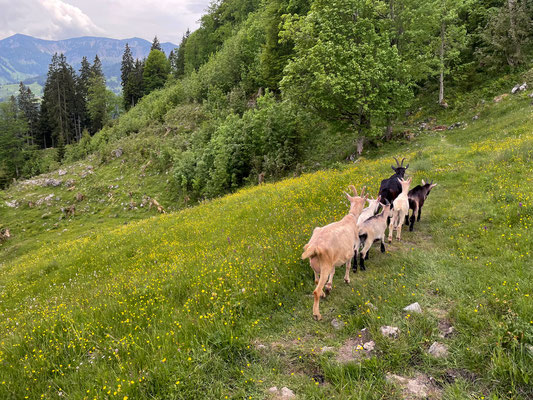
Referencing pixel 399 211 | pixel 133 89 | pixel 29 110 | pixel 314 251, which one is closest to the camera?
pixel 314 251

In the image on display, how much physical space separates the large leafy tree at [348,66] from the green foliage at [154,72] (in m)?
72.9

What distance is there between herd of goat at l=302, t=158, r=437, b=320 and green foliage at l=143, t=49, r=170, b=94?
291ft

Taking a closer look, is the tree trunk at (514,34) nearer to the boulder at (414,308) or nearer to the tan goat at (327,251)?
the tan goat at (327,251)

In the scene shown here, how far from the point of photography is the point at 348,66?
19.9 metres

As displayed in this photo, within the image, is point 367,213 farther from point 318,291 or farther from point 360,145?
point 360,145

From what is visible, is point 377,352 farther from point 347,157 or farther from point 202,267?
point 347,157

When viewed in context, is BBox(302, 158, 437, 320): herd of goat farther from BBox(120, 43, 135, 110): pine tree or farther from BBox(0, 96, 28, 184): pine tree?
BBox(120, 43, 135, 110): pine tree

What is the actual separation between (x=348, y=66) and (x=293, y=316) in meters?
19.1

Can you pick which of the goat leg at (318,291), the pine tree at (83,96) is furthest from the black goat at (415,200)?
the pine tree at (83,96)

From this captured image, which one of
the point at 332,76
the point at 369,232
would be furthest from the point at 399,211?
the point at 332,76

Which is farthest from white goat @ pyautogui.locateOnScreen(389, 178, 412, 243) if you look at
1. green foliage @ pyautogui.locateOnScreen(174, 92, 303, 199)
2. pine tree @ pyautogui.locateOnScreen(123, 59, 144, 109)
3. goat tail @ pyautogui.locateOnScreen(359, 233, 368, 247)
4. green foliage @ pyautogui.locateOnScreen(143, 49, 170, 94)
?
pine tree @ pyautogui.locateOnScreen(123, 59, 144, 109)

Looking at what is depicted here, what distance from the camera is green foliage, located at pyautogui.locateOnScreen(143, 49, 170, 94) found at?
83.1 meters

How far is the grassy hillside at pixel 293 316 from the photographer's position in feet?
13.3

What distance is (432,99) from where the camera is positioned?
3067 cm
